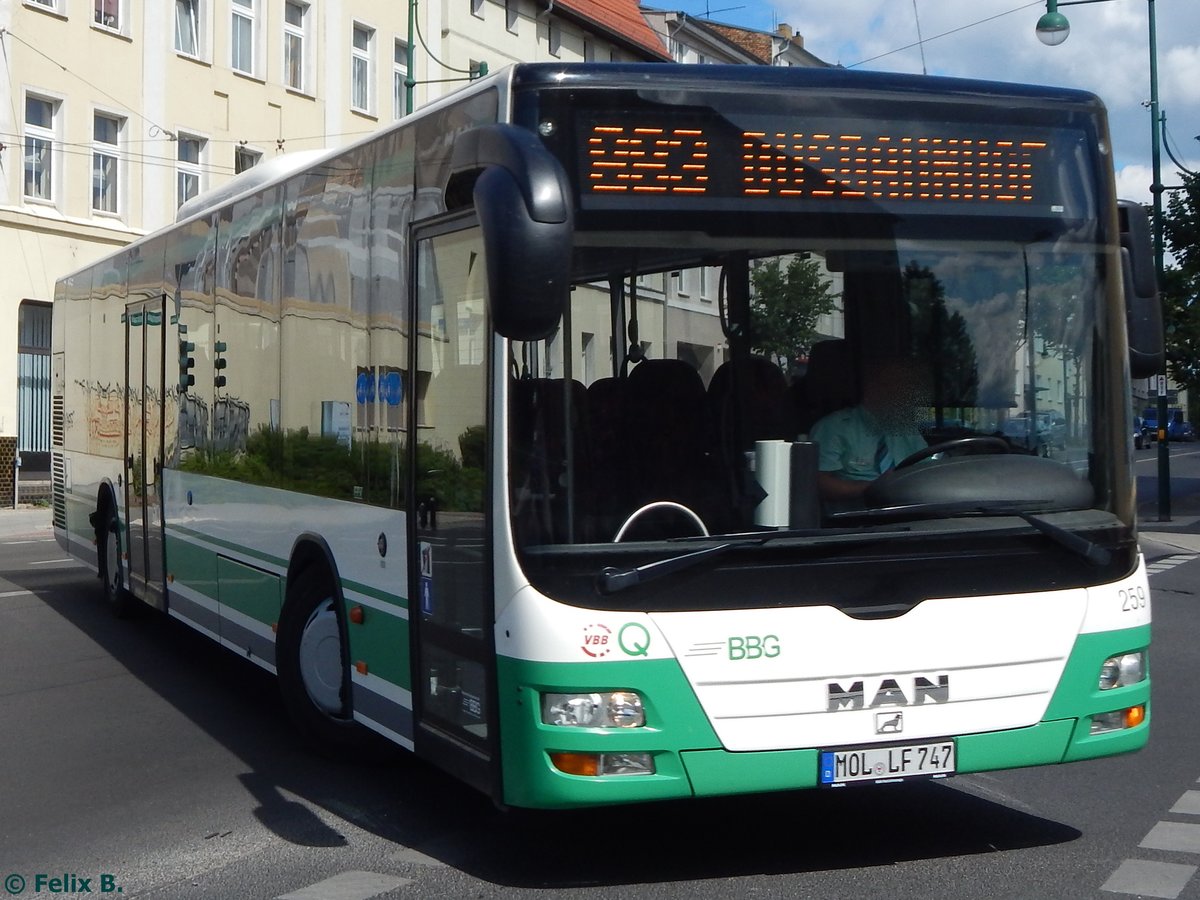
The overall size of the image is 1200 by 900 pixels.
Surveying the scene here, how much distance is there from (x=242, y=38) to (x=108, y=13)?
4.12m

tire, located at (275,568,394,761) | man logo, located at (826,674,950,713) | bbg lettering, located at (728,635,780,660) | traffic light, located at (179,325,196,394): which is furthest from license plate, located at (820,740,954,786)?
traffic light, located at (179,325,196,394)

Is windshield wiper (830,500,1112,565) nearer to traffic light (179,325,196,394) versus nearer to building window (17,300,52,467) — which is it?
traffic light (179,325,196,394)

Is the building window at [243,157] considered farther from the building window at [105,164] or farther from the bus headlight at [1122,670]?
the bus headlight at [1122,670]

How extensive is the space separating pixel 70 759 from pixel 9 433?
77.2 ft

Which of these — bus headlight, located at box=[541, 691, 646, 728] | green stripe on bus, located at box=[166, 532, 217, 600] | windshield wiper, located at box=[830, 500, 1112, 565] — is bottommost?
bus headlight, located at box=[541, 691, 646, 728]

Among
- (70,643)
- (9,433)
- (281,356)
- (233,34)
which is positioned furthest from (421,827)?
(233,34)

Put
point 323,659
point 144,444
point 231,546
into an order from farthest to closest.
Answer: point 144,444 → point 231,546 → point 323,659

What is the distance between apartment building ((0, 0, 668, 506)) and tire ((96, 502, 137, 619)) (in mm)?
16137

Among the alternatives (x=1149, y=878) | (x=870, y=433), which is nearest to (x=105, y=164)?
(x=870, y=433)

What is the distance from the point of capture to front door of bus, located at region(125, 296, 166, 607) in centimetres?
1162

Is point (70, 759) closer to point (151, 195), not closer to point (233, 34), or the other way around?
point (151, 195)

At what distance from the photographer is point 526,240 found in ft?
15.9

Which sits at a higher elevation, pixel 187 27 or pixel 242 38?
pixel 242 38

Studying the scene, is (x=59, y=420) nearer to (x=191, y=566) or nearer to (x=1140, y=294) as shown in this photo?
(x=191, y=566)
